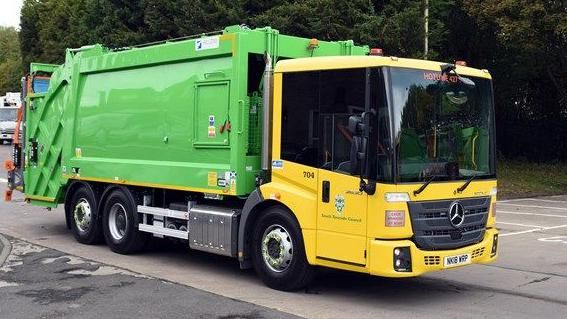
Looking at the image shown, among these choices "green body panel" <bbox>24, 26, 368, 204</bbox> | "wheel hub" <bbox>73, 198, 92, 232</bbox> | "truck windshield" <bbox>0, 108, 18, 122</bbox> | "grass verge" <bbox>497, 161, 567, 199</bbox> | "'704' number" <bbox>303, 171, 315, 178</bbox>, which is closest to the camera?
"'704' number" <bbox>303, 171, 315, 178</bbox>

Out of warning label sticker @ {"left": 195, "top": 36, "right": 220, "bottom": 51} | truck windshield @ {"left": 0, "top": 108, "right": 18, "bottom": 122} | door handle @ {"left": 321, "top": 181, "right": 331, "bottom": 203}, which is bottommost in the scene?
door handle @ {"left": 321, "top": 181, "right": 331, "bottom": 203}

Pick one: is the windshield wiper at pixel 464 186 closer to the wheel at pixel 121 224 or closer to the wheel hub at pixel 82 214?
the wheel at pixel 121 224

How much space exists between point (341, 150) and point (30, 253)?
5765 millimetres

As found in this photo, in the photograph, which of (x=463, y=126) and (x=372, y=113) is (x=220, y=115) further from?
(x=463, y=126)

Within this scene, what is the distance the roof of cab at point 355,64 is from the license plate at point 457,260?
2084 millimetres

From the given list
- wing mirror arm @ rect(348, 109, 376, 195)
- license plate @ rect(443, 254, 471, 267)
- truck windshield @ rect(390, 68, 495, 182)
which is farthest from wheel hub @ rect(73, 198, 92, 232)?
license plate @ rect(443, 254, 471, 267)

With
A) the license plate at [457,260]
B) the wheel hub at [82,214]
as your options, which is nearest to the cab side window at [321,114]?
the license plate at [457,260]

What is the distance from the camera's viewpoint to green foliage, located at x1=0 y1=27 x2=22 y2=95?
9012cm

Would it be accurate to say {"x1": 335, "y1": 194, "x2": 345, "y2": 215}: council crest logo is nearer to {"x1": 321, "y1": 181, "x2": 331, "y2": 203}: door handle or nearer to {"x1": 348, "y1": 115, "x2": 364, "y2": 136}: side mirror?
{"x1": 321, "y1": 181, "x2": 331, "y2": 203}: door handle

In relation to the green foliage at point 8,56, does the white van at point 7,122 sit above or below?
below

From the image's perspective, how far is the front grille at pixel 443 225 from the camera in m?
6.94

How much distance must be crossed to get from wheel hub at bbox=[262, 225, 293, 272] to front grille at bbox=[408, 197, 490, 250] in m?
1.60

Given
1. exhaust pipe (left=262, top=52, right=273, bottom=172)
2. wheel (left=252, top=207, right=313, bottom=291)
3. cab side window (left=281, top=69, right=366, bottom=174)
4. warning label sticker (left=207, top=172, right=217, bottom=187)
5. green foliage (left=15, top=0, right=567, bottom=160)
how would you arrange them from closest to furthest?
cab side window (left=281, top=69, right=366, bottom=174) → wheel (left=252, top=207, right=313, bottom=291) → exhaust pipe (left=262, top=52, right=273, bottom=172) → warning label sticker (left=207, top=172, right=217, bottom=187) → green foliage (left=15, top=0, right=567, bottom=160)

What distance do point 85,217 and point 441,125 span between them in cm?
654
